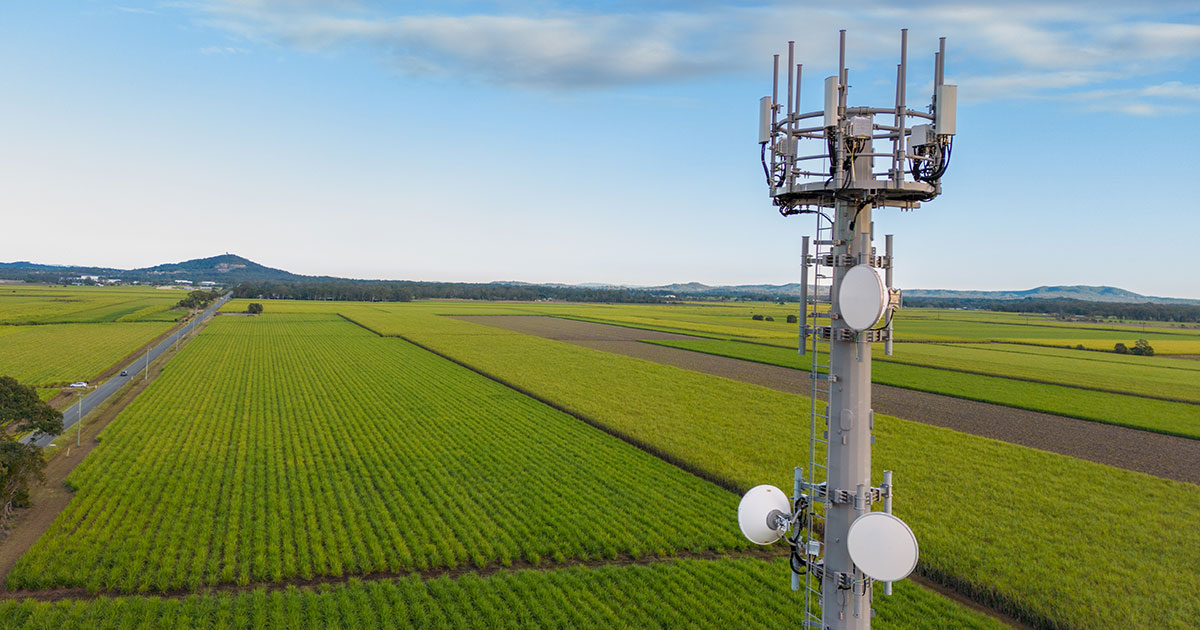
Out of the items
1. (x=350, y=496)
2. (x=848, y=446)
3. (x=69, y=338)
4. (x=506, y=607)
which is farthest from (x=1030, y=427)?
(x=69, y=338)

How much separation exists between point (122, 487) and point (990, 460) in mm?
32499

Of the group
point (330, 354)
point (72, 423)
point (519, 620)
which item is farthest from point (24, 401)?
point (330, 354)

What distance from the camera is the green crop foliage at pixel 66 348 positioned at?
51125mm

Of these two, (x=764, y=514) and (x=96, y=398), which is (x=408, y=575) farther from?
(x=96, y=398)

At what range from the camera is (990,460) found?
27234 millimetres

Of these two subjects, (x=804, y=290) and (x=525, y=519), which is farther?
(x=525, y=519)

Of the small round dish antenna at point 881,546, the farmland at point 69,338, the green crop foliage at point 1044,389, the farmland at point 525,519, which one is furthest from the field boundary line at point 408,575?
the farmland at point 69,338

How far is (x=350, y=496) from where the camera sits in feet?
73.5

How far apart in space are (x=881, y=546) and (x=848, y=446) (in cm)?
114

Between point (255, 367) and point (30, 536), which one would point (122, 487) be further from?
point (255, 367)

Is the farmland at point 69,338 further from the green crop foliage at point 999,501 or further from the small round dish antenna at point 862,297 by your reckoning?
the small round dish antenna at point 862,297

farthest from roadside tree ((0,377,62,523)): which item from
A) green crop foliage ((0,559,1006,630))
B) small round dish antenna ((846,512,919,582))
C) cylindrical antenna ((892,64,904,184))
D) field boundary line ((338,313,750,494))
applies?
cylindrical antenna ((892,64,904,184))

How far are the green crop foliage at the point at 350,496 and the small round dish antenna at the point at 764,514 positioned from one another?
10.3m

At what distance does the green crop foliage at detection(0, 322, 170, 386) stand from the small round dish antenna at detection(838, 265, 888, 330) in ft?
184
